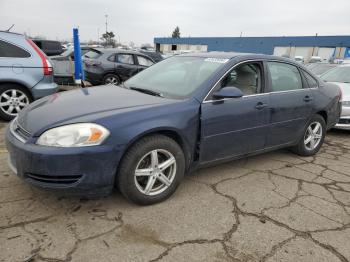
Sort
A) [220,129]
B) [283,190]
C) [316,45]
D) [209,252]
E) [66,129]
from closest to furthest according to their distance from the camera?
[209,252] < [66,129] < [220,129] < [283,190] < [316,45]

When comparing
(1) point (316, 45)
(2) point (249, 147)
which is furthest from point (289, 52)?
(2) point (249, 147)

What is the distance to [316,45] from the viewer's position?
45.8 meters

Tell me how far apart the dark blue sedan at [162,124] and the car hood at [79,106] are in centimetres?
1

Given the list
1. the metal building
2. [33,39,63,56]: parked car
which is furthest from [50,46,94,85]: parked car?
the metal building

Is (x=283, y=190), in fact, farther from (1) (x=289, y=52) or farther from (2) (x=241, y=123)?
(1) (x=289, y=52)

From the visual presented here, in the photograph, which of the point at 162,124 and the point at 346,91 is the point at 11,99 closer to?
the point at 162,124

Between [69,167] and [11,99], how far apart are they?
12.4ft

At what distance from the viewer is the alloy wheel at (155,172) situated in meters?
2.96

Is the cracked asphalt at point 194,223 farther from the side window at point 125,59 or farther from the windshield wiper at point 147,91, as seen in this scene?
the side window at point 125,59

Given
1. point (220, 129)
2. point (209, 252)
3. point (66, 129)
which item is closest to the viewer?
point (209, 252)

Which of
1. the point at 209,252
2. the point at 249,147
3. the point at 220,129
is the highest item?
the point at 220,129

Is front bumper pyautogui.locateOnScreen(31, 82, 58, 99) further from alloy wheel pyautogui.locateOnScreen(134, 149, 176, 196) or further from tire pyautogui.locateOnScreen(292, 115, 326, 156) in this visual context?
tire pyautogui.locateOnScreen(292, 115, 326, 156)

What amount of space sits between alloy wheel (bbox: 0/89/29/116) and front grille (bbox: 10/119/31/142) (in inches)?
112

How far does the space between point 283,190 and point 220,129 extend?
106 centimetres
